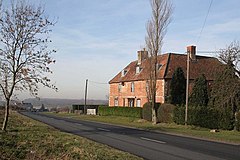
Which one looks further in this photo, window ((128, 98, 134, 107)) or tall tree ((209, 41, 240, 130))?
window ((128, 98, 134, 107))

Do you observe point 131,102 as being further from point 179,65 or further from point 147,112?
point 147,112

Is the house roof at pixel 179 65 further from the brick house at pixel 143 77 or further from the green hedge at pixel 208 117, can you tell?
the green hedge at pixel 208 117

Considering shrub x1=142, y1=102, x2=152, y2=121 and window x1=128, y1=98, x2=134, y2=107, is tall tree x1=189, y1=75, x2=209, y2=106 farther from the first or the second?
window x1=128, y1=98, x2=134, y2=107

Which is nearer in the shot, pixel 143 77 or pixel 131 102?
pixel 143 77

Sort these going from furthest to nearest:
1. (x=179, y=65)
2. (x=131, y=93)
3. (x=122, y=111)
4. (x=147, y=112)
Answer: (x=131, y=93) → (x=179, y=65) → (x=122, y=111) → (x=147, y=112)

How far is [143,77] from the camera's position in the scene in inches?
2138

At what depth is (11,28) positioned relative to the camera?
1953 centimetres

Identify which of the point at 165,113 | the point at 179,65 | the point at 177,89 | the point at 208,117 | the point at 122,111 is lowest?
the point at 122,111


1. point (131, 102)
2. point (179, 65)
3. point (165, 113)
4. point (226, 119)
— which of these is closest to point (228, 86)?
point (226, 119)

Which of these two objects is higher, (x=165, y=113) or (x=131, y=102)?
(x=131, y=102)

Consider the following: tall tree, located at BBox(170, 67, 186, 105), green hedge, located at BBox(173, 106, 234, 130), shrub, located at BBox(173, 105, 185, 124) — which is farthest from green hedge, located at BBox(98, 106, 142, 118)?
green hedge, located at BBox(173, 106, 234, 130)

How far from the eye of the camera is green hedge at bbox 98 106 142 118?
47600 mm

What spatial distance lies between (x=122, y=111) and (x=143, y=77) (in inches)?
256

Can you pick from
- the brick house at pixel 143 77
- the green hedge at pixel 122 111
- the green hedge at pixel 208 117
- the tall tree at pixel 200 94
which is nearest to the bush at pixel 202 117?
the green hedge at pixel 208 117
